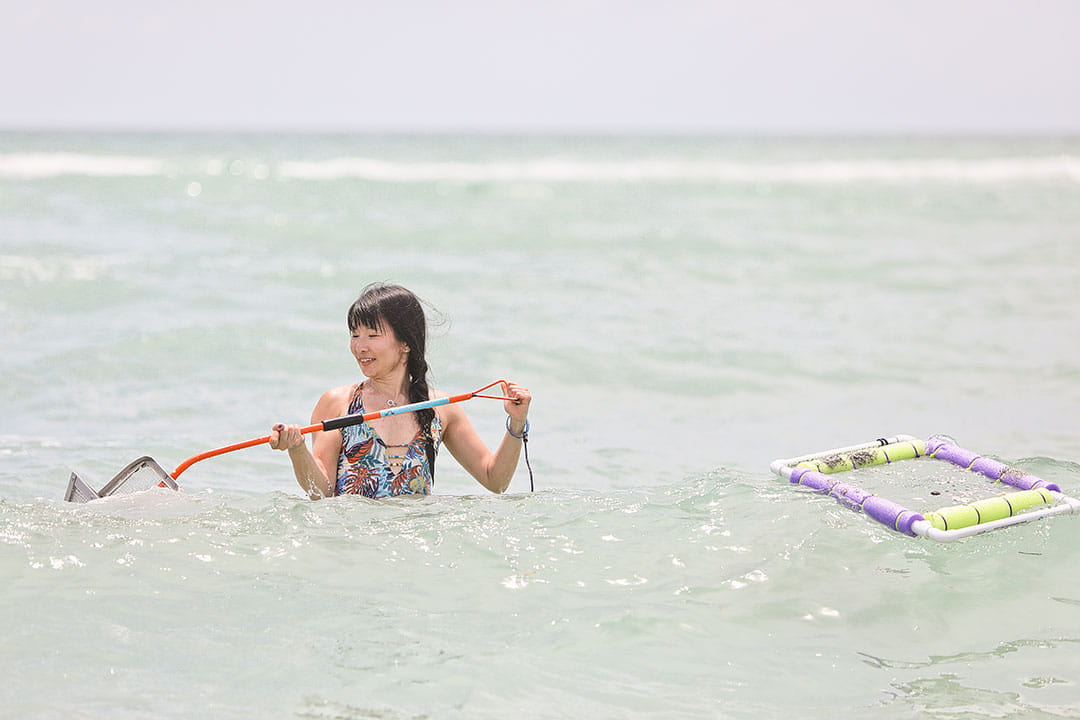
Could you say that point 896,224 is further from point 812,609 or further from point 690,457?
point 812,609

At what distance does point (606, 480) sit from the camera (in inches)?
239

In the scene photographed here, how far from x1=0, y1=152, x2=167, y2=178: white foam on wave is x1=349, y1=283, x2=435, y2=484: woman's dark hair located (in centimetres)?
1945

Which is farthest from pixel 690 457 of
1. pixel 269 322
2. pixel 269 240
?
pixel 269 240

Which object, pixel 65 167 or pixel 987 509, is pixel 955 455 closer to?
pixel 987 509

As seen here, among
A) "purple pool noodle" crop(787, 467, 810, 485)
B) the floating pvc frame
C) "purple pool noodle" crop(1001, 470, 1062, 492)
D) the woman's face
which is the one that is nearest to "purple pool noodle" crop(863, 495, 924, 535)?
the floating pvc frame

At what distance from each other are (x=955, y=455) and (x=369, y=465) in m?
2.38

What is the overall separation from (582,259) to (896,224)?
23.2ft

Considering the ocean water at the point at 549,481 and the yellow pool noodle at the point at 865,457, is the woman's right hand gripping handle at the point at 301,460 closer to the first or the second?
the ocean water at the point at 549,481

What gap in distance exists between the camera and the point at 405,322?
4578 mm

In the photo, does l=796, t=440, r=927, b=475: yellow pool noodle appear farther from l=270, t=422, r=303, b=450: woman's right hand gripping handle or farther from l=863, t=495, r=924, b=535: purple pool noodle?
l=270, t=422, r=303, b=450: woman's right hand gripping handle

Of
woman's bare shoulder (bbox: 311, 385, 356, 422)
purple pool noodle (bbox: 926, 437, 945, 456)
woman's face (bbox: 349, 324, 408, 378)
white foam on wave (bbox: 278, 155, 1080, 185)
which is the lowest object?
purple pool noodle (bbox: 926, 437, 945, 456)

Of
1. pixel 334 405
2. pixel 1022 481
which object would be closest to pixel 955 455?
pixel 1022 481

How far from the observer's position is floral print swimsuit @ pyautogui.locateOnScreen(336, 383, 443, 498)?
4648mm

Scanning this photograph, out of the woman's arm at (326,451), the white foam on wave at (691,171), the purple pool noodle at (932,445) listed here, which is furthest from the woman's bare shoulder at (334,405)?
the white foam on wave at (691,171)
